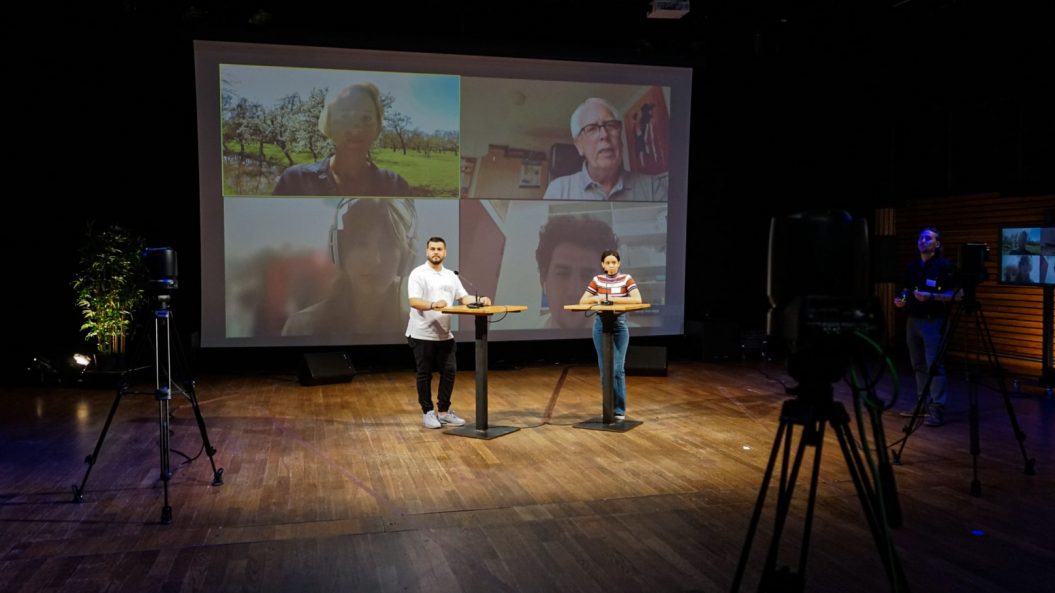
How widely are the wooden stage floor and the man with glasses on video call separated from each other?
3251mm

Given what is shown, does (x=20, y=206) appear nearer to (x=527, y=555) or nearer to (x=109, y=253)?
(x=109, y=253)

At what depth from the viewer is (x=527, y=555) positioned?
3.38 meters

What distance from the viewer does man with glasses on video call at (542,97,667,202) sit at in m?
9.17

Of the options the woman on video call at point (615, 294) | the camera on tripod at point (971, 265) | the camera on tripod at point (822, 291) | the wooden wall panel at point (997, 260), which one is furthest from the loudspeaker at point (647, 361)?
the camera on tripod at point (822, 291)

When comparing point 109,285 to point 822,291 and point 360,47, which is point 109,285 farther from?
point 822,291

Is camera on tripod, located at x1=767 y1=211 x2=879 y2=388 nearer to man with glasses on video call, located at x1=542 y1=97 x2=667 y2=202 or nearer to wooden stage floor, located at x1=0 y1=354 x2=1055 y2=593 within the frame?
wooden stage floor, located at x1=0 y1=354 x2=1055 y2=593

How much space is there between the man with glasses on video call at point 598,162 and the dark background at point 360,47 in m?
0.66

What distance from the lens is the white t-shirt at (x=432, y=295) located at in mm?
5812

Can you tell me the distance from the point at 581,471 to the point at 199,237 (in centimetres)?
586

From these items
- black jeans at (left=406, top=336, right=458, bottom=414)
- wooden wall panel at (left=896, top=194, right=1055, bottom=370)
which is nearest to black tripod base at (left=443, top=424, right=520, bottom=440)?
black jeans at (left=406, top=336, right=458, bottom=414)

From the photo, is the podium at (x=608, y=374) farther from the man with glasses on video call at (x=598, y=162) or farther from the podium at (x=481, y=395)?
the man with glasses on video call at (x=598, y=162)

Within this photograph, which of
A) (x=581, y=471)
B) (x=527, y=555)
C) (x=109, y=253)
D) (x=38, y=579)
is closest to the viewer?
(x=38, y=579)

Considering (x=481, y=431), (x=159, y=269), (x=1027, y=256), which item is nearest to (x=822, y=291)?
(x=159, y=269)

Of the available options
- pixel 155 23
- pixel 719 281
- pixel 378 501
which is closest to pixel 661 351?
pixel 719 281
